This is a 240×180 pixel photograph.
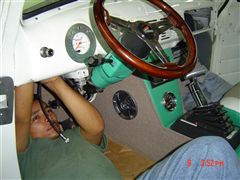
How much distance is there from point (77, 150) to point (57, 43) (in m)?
0.56

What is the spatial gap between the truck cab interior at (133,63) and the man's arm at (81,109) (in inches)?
2.9

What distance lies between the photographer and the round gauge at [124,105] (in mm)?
1833

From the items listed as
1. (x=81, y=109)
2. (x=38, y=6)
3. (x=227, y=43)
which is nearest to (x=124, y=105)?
(x=81, y=109)

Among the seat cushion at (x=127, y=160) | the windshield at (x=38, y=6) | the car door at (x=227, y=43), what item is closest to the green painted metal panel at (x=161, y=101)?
the seat cushion at (x=127, y=160)

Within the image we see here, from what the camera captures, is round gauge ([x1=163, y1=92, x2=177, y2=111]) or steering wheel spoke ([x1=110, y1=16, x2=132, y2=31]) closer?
steering wheel spoke ([x1=110, y1=16, x2=132, y2=31])

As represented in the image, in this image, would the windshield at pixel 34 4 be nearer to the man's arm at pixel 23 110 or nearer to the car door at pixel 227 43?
the man's arm at pixel 23 110

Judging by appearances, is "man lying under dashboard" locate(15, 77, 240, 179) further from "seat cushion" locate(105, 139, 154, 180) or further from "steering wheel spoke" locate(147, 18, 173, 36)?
"steering wheel spoke" locate(147, 18, 173, 36)

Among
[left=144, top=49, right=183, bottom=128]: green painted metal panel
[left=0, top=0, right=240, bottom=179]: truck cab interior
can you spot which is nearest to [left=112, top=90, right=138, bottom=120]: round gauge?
[left=0, top=0, right=240, bottom=179]: truck cab interior

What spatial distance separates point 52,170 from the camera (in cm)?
137

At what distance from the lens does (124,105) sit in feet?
6.31

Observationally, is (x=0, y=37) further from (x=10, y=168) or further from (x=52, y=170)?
(x=52, y=170)

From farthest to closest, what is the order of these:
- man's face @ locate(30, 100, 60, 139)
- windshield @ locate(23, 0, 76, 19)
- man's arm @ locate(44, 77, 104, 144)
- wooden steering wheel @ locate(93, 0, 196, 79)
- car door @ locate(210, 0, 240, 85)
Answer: car door @ locate(210, 0, 240, 85) → man's face @ locate(30, 100, 60, 139) → man's arm @ locate(44, 77, 104, 144) → windshield @ locate(23, 0, 76, 19) → wooden steering wheel @ locate(93, 0, 196, 79)

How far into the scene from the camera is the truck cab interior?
39.8 inches

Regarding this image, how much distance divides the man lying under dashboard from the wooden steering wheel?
34cm
